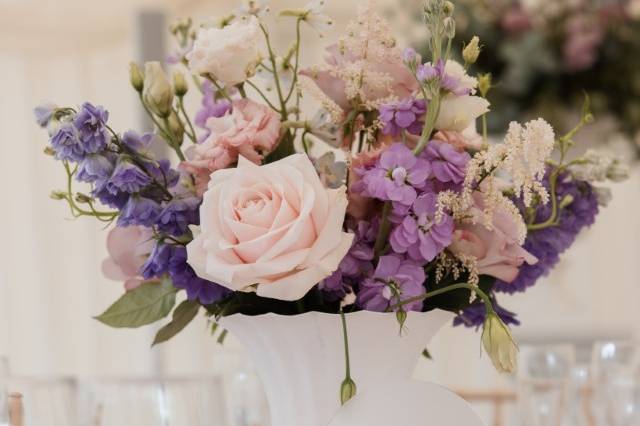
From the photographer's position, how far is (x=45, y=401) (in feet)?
3.61

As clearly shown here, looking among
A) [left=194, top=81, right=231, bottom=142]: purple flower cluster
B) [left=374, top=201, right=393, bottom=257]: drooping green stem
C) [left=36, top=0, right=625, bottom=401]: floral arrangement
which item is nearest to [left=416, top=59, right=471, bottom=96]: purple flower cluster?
[left=36, top=0, right=625, bottom=401]: floral arrangement

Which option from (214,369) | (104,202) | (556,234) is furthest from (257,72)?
(214,369)

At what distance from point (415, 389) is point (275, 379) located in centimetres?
14

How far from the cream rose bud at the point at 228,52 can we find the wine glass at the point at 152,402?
1.11ft

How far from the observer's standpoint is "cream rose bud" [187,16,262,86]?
93 centimetres

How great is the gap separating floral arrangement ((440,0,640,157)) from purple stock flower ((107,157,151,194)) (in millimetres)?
1967

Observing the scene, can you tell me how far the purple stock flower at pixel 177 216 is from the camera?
92cm

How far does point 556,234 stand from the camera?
1.05 m

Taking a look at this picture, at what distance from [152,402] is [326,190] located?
336mm

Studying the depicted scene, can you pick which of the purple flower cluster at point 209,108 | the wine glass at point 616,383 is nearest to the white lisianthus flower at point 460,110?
the purple flower cluster at point 209,108

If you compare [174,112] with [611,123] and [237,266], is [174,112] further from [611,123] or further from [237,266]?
[611,123]

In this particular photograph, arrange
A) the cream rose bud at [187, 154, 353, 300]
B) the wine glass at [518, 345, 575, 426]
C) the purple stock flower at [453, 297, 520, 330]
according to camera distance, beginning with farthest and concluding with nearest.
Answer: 1. the wine glass at [518, 345, 575, 426]
2. the purple stock flower at [453, 297, 520, 330]
3. the cream rose bud at [187, 154, 353, 300]

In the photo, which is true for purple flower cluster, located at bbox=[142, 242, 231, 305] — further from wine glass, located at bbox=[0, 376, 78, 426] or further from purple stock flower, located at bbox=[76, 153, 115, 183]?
wine glass, located at bbox=[0, 376, 78, 426]

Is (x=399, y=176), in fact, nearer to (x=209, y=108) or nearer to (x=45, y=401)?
(x=209, y=108)
